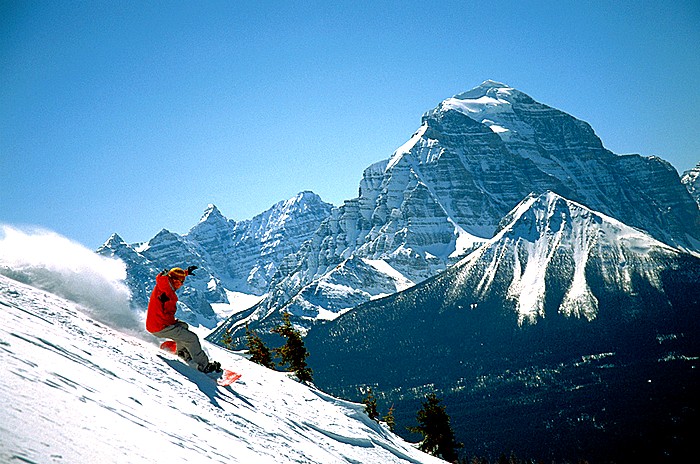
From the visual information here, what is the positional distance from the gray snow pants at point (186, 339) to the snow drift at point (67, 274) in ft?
5.45

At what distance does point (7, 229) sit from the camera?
55.4 feet

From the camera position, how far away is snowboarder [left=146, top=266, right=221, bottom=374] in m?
15.4

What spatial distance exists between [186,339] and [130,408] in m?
5.21

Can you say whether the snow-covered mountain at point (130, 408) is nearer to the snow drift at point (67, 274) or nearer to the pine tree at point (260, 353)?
the snow drift at point (67, 274)

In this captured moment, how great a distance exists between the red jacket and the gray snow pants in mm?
163

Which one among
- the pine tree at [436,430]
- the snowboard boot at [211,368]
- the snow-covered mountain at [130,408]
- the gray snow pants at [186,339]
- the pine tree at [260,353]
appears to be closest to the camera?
the snow-covered mountain at [130,408]

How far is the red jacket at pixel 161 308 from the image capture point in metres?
15.4

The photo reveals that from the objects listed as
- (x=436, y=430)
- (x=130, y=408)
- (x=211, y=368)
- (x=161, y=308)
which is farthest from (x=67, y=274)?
(x=436, y=430)

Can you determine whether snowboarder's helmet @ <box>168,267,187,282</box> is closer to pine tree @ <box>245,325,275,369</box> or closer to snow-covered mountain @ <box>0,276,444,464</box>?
snow-covered mountain @ <box>0,276,444,464</box>

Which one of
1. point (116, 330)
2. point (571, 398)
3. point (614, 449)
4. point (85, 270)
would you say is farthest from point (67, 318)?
point (571, 398)

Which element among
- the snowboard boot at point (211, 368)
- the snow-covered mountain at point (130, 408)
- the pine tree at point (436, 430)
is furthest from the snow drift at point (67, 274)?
→ the pine tree at point (436, 430)

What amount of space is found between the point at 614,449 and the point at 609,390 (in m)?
56.4

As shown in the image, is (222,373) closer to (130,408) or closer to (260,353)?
(130,408)

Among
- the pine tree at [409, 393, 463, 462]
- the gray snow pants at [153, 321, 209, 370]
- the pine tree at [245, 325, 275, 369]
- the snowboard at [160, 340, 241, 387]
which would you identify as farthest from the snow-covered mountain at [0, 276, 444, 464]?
the pine tree at [409, 393, 463, 462]
